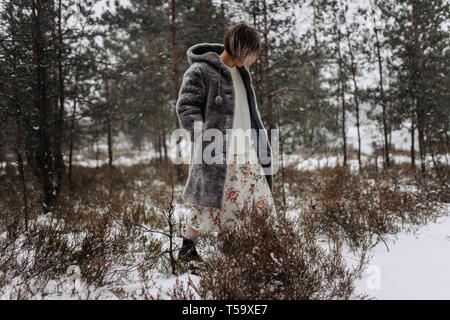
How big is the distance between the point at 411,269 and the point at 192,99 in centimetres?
202

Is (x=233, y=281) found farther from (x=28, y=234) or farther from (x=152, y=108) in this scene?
(x=152, y=108)

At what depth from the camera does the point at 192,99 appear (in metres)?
1.85

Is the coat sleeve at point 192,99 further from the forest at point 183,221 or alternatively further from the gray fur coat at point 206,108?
the forest at point 183,221

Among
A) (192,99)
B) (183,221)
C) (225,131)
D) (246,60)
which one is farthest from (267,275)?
(183,221)

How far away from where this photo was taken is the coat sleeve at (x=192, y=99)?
1.82m

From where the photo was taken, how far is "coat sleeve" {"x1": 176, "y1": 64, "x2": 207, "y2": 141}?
1818 mm

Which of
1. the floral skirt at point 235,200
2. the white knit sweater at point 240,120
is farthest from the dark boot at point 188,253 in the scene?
the white knit sweater at point 240,120

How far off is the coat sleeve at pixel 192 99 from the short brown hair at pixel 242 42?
0.29 m

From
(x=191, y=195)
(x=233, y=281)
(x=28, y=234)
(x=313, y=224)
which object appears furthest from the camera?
(x=313, y=224)

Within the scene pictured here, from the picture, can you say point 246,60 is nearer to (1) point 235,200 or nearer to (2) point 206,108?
(2) point 206,108
